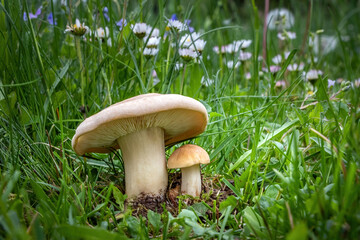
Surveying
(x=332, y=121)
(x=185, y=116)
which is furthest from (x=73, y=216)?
(x=332, y=121)

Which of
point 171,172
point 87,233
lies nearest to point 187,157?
point 171,172

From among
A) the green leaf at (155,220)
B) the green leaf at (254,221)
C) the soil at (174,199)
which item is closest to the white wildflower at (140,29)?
the soil at (174,199)

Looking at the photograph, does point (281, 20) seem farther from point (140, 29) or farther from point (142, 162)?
point (142, 162)

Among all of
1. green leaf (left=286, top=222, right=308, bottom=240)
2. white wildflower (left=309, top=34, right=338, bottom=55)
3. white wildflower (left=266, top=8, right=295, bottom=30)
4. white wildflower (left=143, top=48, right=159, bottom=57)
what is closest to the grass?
green leaf (left=286, top=222, right=308, bottom=240)

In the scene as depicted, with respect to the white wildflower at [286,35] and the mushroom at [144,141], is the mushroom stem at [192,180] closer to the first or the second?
the mushroom at [144,141]

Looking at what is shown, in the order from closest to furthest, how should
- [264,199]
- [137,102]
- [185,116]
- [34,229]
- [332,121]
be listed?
1. [34,229]
2. [137,102]
3. [264,199]
4. [185,116]
5. [332,121]

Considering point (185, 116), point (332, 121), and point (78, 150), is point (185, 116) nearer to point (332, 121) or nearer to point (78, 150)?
point (78, 150)
